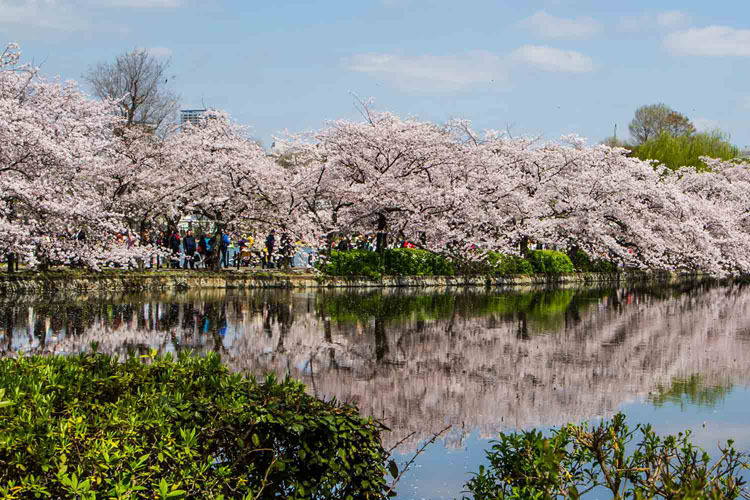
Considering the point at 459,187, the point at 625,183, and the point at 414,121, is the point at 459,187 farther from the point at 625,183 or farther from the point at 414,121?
the point at 625,183

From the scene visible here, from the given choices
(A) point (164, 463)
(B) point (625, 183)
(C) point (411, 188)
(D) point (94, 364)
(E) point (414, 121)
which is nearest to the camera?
(A) point (164, 463)

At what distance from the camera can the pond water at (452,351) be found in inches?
358

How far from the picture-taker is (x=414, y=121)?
34.3m

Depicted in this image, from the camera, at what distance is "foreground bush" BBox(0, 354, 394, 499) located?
416 cm

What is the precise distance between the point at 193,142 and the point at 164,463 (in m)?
29.2

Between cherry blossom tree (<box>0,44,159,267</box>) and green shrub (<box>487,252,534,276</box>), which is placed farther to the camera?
green shrub (<box>487,252,534,276</box>)

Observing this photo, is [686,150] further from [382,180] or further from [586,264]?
[382,180]

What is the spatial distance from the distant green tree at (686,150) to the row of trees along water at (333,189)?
75.4 ft

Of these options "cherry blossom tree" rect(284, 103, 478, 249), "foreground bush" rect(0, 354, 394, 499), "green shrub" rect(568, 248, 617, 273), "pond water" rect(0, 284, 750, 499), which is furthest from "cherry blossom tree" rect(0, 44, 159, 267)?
"green shrub" rect(568, 248, 617, 273)

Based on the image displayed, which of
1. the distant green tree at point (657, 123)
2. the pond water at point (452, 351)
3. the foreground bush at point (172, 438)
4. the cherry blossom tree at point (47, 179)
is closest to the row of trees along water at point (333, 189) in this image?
the cherry blossom tree at point (47, 179)

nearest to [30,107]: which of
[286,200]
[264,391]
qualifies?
[286,200]

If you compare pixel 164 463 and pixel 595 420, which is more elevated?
pixel 164 463

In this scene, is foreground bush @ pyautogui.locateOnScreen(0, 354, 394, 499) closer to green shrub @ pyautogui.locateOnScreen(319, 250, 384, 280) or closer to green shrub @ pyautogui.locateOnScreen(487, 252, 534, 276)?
green shrub @ pyautogui.locateOnScreen(319, 250, 384, 280)

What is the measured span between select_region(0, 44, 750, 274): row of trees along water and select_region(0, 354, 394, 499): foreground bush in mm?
19047
